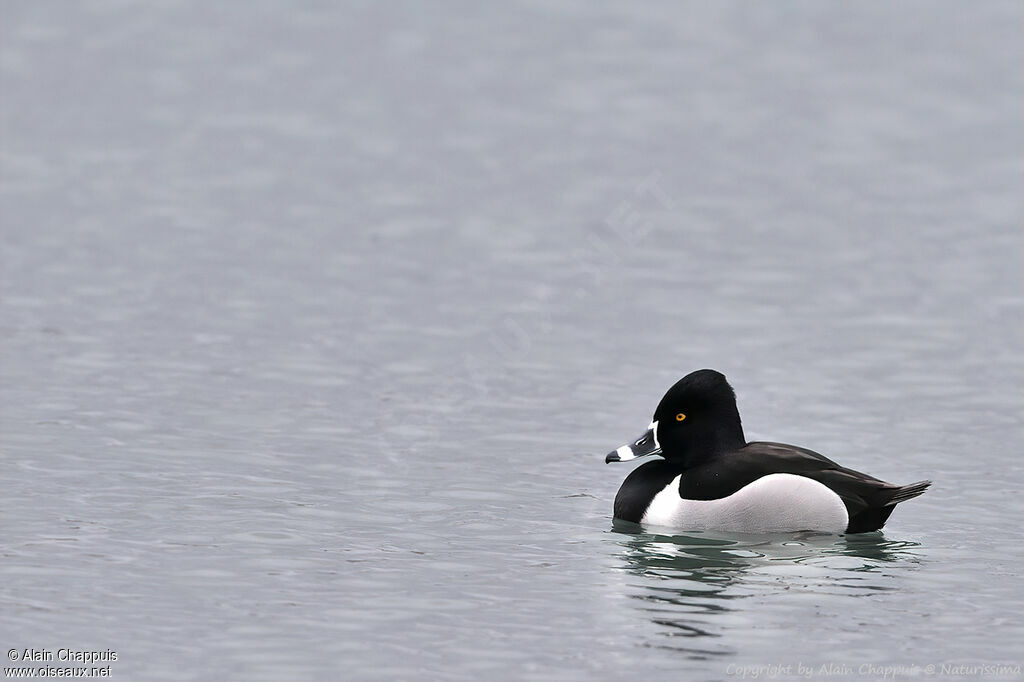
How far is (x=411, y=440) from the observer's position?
15594 mm

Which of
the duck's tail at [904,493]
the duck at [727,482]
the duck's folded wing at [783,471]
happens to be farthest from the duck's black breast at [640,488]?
the duck's tail at [904,493]

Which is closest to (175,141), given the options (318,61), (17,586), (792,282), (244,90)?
(244,90)

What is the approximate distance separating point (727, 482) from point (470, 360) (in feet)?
17.9

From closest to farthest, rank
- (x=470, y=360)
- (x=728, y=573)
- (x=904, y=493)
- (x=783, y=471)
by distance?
(x=728, y=573)
(x=904, y=493)
(x=783, y=471)
(x=470, y=360)

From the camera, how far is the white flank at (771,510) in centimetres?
1307

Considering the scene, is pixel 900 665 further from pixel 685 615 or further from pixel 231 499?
pixel 231 499

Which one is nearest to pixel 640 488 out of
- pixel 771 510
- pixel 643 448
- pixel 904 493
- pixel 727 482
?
pixel 643 448

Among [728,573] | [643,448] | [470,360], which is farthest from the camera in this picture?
[470,360]

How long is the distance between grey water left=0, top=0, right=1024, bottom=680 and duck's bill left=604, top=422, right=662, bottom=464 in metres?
0.40

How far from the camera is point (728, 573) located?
1187 centimetres

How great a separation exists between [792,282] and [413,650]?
12374 mm

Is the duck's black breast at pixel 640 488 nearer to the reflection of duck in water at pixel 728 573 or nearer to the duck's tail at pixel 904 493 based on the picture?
the reflection of duck in water at pixel 728 573

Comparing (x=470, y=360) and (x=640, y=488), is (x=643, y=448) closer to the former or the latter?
(x=640, y=488)

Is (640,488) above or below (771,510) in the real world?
below
